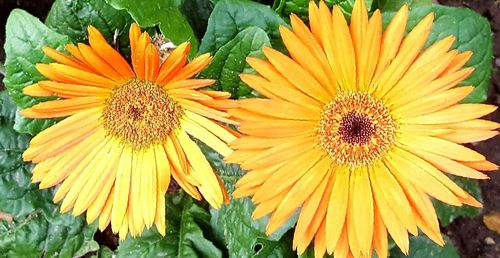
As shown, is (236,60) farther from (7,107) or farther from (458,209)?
(458,209)

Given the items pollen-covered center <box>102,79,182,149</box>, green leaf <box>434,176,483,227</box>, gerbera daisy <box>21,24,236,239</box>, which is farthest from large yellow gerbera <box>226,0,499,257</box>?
green leaf <box>434,176,483,227</box>

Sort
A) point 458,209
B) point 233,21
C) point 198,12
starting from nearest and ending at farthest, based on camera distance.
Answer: point 233,21 → point 198,12 → point 458,209


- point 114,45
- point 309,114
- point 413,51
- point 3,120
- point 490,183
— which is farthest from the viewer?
point 490,183

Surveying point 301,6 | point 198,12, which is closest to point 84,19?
point 198,12

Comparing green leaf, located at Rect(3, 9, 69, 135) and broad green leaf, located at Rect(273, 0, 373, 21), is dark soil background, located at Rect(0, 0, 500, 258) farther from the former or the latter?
green leaf, located at Rect(3, 9, 69, 135)

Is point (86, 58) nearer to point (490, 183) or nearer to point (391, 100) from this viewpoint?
point (391, 100)

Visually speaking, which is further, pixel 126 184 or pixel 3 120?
pixel 3 120

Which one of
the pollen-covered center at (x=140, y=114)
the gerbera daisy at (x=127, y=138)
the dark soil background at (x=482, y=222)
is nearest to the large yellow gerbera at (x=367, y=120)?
the gerbera daisy at (x=127, y=138)

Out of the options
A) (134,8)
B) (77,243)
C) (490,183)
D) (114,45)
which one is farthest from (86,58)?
(490,183)
